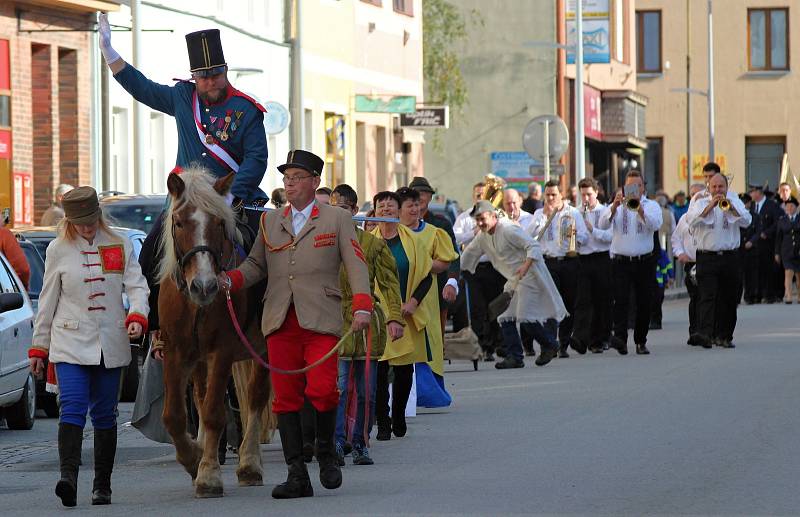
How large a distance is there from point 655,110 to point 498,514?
205ft

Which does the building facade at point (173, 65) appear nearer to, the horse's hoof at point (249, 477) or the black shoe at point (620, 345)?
the black shoe at point (620, 345)

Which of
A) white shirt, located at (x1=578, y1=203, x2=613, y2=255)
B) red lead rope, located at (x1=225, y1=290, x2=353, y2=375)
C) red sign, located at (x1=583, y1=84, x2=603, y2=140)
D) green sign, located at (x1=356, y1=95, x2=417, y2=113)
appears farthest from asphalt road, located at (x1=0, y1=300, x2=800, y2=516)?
red sign, located at (x1=583, y1=84, x2=603, y2=140)

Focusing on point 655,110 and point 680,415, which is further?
point 655,110

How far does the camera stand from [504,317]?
2094 cm

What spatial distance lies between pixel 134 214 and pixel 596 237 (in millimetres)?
5894

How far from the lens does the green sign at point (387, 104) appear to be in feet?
133

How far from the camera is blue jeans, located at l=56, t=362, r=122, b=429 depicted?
10609mm

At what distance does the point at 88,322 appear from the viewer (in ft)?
35.0

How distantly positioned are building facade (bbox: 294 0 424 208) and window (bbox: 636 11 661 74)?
21.9m

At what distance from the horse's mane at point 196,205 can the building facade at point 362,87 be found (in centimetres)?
3011

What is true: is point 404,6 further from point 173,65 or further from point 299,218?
point 299,218

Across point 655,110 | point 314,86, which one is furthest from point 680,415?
point 655,110

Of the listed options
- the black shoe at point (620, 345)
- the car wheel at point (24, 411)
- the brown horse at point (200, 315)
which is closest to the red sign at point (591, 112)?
the black shoe at point (620, 345)

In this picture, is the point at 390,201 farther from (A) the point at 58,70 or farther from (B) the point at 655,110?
(B) the point at 655,110
